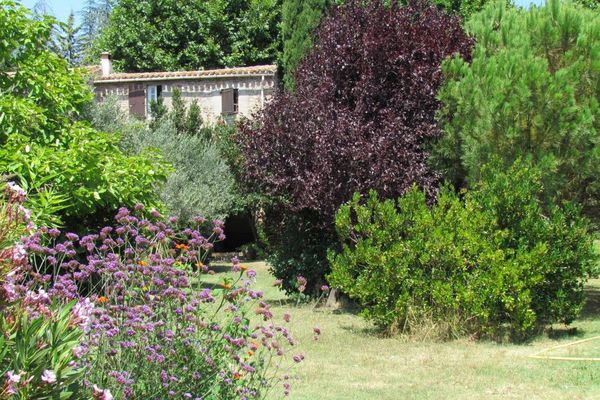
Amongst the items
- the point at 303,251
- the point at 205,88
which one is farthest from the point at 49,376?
the point at 205,88

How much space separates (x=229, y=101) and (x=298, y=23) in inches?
190

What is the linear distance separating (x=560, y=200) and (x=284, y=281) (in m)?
5.19

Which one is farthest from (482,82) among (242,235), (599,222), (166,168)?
(242,235)

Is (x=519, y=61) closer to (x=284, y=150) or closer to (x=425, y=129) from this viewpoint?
(x=425, y=129)

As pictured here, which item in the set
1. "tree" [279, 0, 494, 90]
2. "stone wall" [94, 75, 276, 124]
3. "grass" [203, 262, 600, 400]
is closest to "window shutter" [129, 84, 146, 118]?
"stone wall" [94, 75, 276, 124]

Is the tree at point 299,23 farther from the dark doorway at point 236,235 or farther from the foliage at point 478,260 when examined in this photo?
the foliage at point 478,260

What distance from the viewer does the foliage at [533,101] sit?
1074cm

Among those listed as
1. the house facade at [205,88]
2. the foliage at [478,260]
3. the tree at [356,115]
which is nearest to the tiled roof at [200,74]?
the house facade at [205,88]

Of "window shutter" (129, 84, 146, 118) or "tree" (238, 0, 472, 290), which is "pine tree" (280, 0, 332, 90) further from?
"tree" (238, 0, 472, 290)

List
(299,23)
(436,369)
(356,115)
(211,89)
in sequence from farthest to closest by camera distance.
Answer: (211,89)
(299,23)
(356,115)
(436,369)

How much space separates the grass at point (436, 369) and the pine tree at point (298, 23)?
19.1 meters

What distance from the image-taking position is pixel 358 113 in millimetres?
12273

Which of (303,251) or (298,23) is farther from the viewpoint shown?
(298,23)

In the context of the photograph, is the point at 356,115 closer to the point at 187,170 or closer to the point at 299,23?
the point at 187,170
